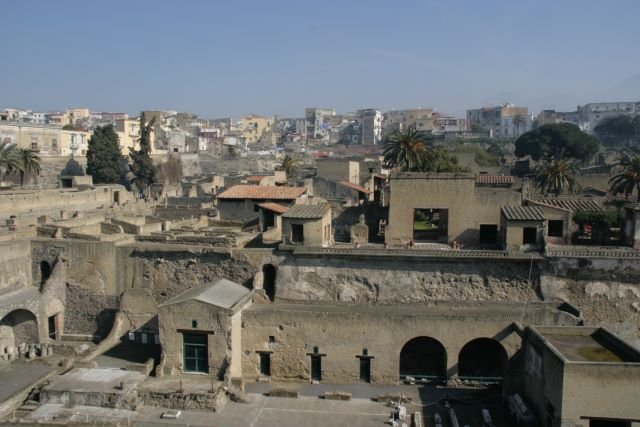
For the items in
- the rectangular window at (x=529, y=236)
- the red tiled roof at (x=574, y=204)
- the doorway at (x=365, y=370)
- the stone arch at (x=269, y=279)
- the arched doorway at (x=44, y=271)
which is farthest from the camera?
the red tiled roof at (x=574, y=204)

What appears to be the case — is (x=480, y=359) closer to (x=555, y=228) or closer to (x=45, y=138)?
(x=555, y=228)

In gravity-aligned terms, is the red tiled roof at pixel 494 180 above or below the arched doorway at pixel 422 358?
above

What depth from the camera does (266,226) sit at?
34.9 m

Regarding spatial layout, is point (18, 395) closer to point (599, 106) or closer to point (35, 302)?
point (35, 302)

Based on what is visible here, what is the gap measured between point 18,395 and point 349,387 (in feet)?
38.8

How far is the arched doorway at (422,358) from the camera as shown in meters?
26.3

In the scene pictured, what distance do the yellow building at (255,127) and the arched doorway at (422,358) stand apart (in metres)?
130

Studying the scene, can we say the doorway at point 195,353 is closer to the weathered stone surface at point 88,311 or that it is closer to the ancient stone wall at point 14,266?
the weathered stone surface at point 88,311

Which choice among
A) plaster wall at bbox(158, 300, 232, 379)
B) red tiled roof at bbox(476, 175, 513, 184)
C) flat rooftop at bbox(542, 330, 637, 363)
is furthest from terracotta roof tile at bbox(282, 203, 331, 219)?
red tiled roof at bbox(476, 175, 513, 184)

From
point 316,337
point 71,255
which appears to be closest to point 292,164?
point 71,255

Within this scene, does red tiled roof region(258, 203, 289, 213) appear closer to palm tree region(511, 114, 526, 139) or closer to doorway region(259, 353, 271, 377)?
doorway region(259, 353, 271, 377)

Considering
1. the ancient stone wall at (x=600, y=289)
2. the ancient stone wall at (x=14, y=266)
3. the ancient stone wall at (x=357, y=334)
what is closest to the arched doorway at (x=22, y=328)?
the ancient stone wall at (x=14, y=266)

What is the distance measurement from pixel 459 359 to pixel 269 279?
9.11 m

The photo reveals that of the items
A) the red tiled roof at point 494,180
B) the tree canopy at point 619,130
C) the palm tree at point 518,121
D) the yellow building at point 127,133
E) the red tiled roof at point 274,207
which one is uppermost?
the palm tree at point 518,121
